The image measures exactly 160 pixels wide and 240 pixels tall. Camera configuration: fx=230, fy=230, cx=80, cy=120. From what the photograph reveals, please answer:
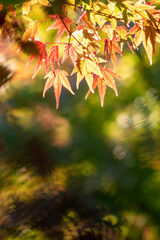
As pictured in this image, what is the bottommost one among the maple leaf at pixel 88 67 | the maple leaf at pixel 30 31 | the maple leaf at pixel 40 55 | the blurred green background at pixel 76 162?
the blurred green background at pixel 76 162

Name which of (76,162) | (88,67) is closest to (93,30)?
(88,67)

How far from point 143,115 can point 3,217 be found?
574 mm

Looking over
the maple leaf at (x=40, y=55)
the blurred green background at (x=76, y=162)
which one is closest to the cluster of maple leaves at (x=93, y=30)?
the maple leaf at (x=40, y=55)

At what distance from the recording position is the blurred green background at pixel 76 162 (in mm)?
726

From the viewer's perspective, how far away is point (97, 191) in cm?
77

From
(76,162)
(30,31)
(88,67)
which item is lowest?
(76,162)

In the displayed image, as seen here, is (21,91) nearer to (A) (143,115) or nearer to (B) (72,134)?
(B) (72,134)

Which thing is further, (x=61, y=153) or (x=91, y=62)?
(x=61, y=153)

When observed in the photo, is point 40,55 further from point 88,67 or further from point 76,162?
point 76,162

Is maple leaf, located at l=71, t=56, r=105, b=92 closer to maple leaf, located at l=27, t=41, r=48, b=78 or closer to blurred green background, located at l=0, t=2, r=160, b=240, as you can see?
maple leaf, located at l=27, t=41, r=48, b=78

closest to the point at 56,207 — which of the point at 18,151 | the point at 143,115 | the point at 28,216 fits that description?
the point at 28,216

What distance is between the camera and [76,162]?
0.79 metres

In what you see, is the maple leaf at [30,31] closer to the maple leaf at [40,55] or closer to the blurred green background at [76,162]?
the maple leaf at [40,55]

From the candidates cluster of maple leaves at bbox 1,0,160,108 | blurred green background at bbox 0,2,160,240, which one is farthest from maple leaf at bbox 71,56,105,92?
blurred green background at bbox 0,2,160,240
